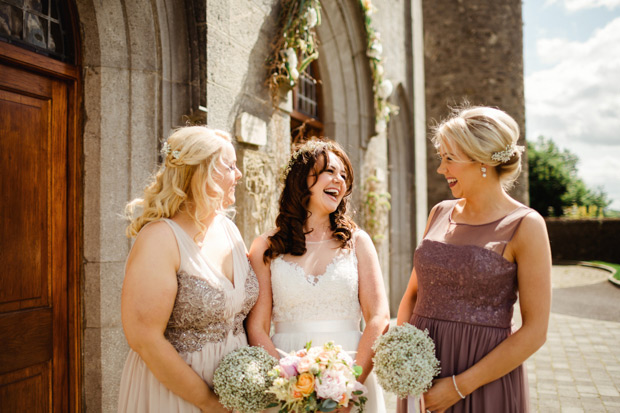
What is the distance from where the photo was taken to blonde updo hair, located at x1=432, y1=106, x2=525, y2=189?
2.31 m

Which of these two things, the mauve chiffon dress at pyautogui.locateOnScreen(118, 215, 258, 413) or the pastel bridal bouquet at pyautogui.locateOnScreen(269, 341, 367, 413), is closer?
the pastel bridal bouquet at pyautogui.locateOnScreen(269, 341, 367, 413)

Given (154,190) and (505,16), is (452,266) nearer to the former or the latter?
(154,190)

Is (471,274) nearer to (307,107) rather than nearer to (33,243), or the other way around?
(33,243)

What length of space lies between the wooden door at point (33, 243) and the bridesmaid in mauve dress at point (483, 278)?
2.32 metres

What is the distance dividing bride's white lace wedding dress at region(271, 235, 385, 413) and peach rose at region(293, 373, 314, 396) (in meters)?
0.64

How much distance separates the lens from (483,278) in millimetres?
2271

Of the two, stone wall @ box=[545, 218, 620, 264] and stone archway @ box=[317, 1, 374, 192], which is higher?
stone archway @ box=[317, 1, 374, 192]

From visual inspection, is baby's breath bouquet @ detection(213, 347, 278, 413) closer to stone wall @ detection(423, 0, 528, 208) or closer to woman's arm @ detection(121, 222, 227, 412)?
woman's arm @ detection(121, 222, 227, 412)

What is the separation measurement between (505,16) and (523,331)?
19.2m

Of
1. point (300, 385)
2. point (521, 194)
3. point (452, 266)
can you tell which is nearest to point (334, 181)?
point (452, 266)

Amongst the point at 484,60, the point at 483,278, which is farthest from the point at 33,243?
the point at 484,60

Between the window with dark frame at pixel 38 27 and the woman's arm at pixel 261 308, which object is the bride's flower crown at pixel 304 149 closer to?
the woman's arm at pixel 261 308

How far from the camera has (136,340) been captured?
207 centimetres

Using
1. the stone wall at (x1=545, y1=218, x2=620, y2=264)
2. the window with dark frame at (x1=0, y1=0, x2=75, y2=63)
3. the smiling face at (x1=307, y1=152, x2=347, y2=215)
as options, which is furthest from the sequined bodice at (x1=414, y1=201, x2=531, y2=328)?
the stone wall at (x1=545, y1=218, x2=620, y2=264)
